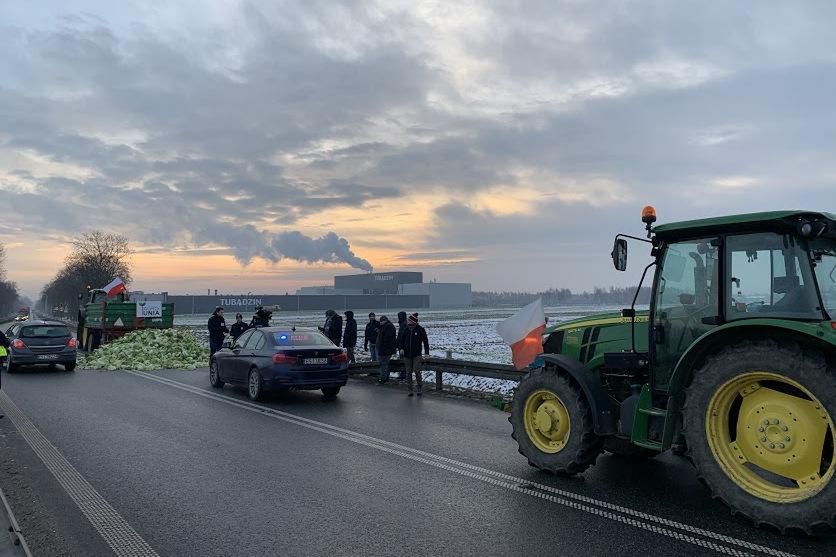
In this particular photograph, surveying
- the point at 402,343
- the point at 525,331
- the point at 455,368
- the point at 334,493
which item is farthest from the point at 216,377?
the point at 334,493

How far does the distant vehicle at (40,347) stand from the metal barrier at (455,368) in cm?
872

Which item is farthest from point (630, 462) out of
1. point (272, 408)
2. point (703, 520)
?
point (272, 408)

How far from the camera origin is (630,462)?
6.77m

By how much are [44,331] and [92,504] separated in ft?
48.7

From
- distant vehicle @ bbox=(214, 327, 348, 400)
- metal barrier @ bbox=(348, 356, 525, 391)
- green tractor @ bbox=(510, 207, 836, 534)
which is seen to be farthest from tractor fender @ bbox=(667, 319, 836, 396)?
distant vehicle @ bbox=(214, 327, 348, 400)

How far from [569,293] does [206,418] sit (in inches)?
6108

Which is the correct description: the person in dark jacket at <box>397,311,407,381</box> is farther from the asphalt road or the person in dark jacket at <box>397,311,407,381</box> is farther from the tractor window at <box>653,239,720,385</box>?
the tractor window at <box>653,239,720,385</box>

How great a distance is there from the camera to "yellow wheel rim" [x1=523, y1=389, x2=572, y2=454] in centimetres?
622

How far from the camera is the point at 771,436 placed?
181 inches

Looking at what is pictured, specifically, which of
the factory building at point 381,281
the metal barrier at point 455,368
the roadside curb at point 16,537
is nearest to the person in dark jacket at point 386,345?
the metal barrier at point 455,368

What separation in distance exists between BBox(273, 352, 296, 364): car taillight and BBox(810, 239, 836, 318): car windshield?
29.8ft

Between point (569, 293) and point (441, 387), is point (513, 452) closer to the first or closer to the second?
point (441, 387)

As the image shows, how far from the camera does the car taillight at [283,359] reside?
38.2 feet

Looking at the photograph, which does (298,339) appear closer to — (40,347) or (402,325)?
(402,325)
